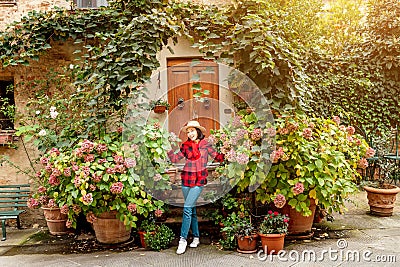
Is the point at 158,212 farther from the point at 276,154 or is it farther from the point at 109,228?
the point at 276,154

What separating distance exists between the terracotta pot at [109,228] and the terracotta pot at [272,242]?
1676mm

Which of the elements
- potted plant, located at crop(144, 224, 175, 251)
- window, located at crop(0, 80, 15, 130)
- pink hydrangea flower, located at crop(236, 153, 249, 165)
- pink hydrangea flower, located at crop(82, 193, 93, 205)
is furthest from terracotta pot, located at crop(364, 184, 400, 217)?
window, located at crop(0, 80, 15, 130)

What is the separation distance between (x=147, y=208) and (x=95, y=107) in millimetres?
1543

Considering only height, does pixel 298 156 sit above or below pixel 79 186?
above

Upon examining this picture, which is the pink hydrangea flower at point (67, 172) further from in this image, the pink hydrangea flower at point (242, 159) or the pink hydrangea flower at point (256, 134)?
the pink hydrangea flower at point (256, 134)

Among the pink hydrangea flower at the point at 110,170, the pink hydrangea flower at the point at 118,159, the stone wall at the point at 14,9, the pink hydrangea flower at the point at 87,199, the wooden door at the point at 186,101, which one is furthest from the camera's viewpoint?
the wooden door at the point at 186,101

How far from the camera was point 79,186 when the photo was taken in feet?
12.6

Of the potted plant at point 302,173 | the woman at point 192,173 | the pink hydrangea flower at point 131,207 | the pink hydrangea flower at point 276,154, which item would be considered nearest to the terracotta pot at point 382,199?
the potted plant at point 302,173

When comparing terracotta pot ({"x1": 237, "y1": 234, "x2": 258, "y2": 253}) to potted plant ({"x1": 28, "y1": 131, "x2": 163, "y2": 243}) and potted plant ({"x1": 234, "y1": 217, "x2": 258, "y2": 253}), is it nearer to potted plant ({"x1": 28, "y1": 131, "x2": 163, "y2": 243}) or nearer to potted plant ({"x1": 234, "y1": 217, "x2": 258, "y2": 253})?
potted plant ({"x1": 234, "y1": 217, "x2": 258, "y2": 253})

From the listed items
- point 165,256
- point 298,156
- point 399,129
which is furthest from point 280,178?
point 399,129

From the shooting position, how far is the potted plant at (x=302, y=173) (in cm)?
403

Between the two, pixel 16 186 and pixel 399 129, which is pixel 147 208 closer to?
pixel 16 186

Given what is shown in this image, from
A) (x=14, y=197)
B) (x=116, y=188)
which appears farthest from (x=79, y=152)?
(x=14, y=197)

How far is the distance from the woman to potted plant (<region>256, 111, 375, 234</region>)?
76 cm
